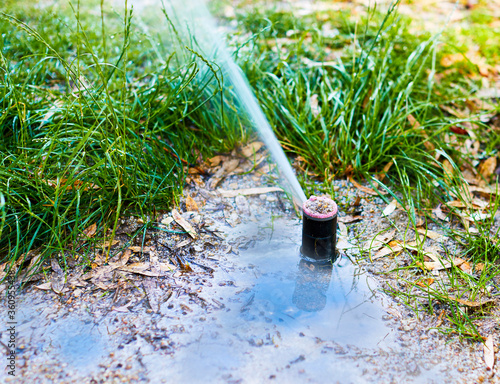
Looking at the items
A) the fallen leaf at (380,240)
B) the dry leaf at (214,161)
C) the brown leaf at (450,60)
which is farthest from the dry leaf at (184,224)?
the brown leaf at (450,60)

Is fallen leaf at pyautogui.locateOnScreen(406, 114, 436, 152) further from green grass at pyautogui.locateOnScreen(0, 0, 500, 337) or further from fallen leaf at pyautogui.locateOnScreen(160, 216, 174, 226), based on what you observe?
fallen leaf at pyautogui.locateOnScreen(160, 216, 174, 226)

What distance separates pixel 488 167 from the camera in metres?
3.02

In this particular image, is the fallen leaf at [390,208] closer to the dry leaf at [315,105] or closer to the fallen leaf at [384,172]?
the fallen leaf at [384,172]

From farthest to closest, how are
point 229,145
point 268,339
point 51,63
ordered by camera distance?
point 51,63 < point 229,145 < point 268,339

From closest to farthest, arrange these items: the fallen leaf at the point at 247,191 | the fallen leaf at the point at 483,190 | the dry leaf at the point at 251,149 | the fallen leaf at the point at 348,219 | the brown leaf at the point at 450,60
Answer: the fallen leaf at the point at 348,219 → the fallen leaf at the point at 247,191 → the fallen leaf at the point at 483,190 → the dry leaf at the point at 251,149 → the brown leaf at the point at 450,60

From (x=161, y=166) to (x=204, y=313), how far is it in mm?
1022

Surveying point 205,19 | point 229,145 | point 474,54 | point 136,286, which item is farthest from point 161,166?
point 474,54

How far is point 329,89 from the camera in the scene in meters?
3.15

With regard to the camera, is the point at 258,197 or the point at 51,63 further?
the point at 51,63

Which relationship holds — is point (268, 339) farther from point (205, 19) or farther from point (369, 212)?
point (205, 19)

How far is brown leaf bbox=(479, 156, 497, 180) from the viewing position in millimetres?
2996

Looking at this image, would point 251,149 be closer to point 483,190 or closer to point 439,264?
point 439,264

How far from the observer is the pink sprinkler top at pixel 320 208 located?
207cm

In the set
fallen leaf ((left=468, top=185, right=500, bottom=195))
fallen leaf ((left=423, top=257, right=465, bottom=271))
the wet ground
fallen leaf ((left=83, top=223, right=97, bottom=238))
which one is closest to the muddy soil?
the wet ground
